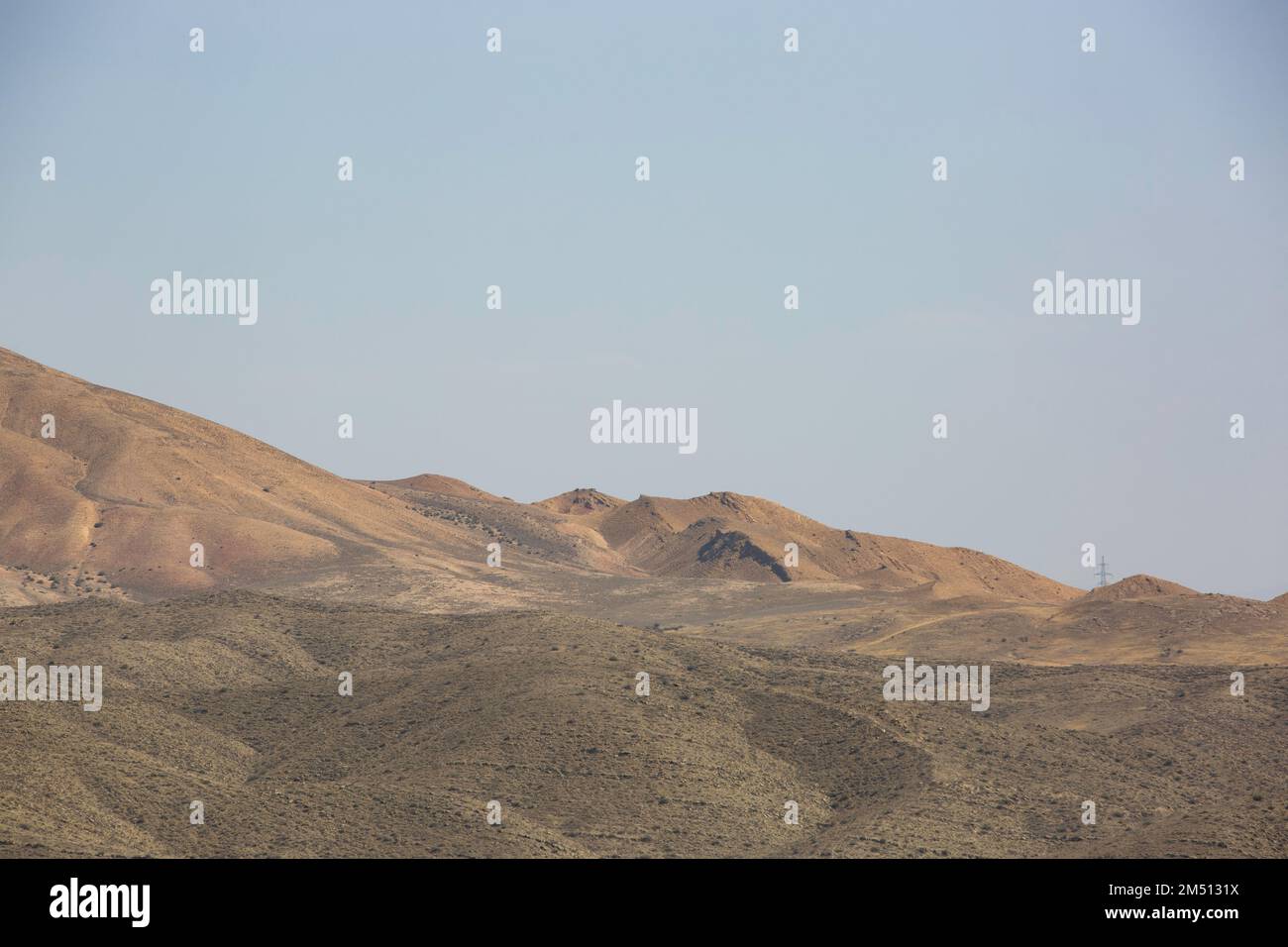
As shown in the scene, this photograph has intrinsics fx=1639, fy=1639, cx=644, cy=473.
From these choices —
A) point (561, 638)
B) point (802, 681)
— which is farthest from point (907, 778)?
point (561, 638)

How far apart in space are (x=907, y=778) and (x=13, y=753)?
27.4 metres

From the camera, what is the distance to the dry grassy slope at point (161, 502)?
12075 centimetres

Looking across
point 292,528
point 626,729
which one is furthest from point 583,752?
point 292,528

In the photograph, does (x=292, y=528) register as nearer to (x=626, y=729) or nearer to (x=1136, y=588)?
(x=1136, y=588)

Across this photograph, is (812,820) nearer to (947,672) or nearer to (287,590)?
(947,672)

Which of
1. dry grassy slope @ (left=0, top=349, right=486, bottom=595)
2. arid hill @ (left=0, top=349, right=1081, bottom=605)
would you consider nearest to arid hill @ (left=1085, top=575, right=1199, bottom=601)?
arid hill @ (left=0, top=349, right=1081, bottom=605)

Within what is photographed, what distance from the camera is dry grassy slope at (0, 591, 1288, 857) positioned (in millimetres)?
45312

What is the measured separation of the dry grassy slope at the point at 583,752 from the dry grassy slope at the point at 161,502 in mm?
48375

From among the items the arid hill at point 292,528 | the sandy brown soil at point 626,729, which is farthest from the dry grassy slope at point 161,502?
the sandy brown soil at point 626,729

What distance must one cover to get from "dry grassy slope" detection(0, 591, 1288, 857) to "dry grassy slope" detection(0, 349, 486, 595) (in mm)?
48375

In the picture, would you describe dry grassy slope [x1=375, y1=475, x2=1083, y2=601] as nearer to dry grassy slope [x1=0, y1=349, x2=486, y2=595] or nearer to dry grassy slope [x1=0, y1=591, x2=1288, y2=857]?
dry grassy slope [x1=0, y1=349, x2=486, y2=595]

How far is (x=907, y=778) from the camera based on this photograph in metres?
53.1

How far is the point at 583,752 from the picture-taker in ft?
171
